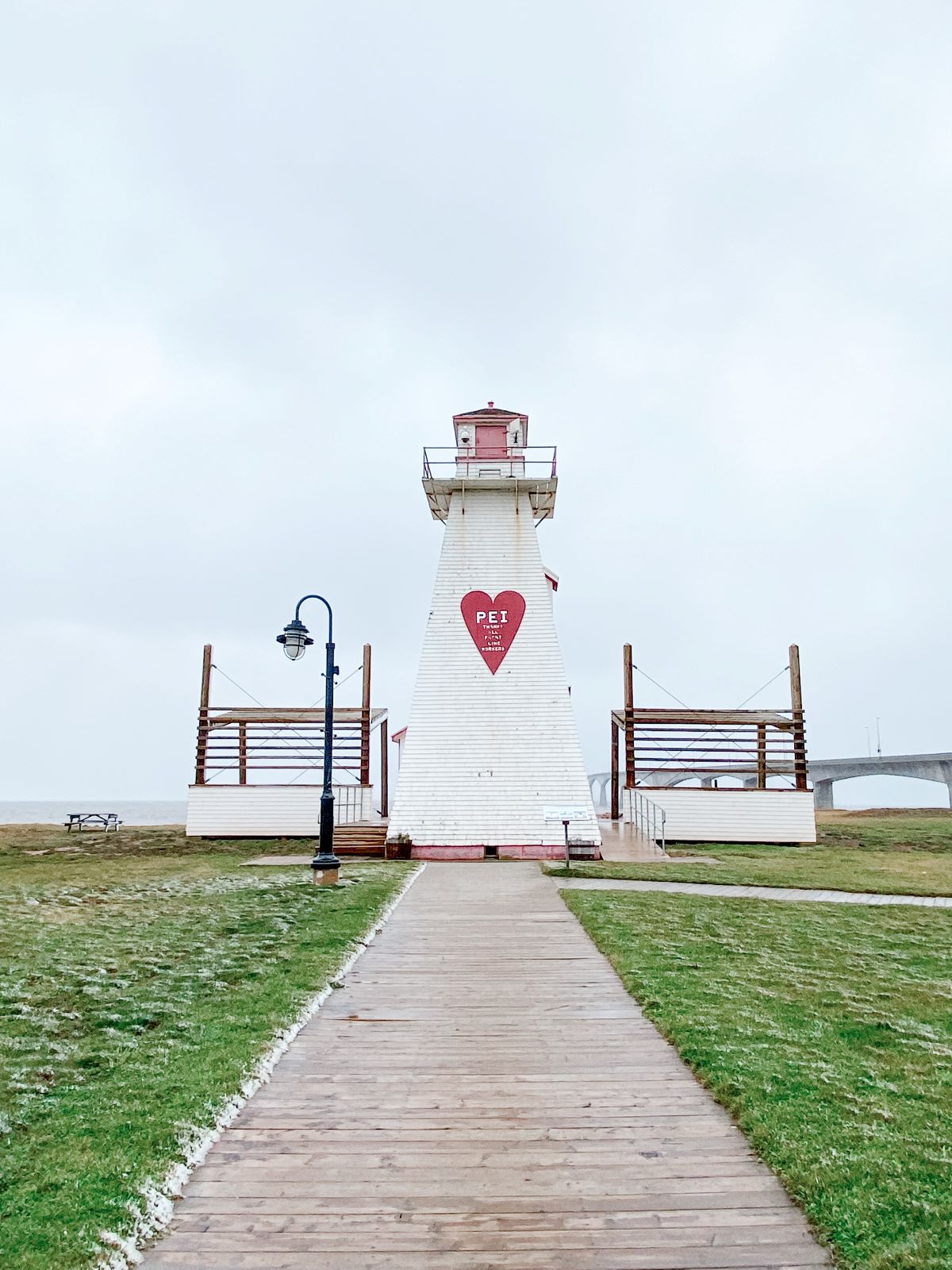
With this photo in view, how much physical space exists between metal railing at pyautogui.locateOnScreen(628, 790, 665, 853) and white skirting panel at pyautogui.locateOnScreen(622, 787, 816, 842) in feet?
0.72

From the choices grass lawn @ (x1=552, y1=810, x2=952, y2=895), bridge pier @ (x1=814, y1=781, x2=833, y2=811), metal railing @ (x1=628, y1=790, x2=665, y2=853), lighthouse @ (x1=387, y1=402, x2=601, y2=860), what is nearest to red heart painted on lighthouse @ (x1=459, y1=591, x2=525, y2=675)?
lighthouse @ (x1=387, y1=402, x2=601, y2=860)

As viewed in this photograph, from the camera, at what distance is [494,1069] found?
15.3 ft

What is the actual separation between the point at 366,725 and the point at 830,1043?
19.0 metres

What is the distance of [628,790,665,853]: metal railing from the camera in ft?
67.3

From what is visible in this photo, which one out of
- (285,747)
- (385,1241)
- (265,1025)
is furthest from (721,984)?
(285,747)

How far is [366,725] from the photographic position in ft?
75.7

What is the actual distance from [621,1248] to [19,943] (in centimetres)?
732

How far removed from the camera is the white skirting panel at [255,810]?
2266cm

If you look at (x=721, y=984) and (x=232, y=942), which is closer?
(x=721, y=984)

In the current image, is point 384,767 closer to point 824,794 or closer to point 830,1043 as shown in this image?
point 830,1043

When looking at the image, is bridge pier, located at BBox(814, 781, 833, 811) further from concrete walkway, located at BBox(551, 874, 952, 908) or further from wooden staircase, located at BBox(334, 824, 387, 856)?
concrete walkway, located at BBox(551, 874, 952, 908)

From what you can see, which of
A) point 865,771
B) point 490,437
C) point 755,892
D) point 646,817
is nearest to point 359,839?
point 646,817

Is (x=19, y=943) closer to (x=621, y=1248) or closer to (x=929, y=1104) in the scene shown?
(x=621, y=1248)

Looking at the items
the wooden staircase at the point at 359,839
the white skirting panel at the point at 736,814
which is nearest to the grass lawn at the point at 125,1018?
the wooden staircase at the point at 359,839
